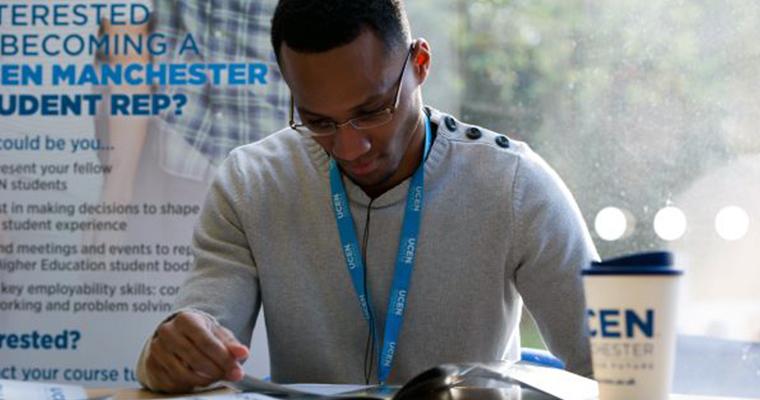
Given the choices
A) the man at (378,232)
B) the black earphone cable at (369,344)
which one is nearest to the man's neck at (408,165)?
the man at (378,232)

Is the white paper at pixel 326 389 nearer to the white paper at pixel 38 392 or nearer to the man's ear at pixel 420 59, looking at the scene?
the white paper at pixel 38 392

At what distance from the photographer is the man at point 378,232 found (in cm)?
179

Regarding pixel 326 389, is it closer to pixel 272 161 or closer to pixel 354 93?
pixel 354 93

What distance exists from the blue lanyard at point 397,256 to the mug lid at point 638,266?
0.75m

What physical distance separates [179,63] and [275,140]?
0.85 meters

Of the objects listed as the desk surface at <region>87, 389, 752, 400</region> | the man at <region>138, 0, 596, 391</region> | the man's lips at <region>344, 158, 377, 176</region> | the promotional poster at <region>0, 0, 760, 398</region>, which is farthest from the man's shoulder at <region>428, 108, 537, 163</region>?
the promotional poster at <region>0, 0, 760, 398</region>

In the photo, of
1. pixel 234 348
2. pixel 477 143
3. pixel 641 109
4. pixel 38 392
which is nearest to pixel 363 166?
pixel 477 143

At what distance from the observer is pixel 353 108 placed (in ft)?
5.75

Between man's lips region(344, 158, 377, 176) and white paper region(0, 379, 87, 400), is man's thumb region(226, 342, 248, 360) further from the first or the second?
man's lips region(344, 158, 377, 176)

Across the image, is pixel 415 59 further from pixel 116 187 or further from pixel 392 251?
pixel 116 187

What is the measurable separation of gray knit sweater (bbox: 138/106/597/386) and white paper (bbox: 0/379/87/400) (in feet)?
1.45

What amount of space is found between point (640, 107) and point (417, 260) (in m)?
1.19

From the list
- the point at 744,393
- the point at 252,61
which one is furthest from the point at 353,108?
the point at 744,393

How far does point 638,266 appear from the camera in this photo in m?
1.11
